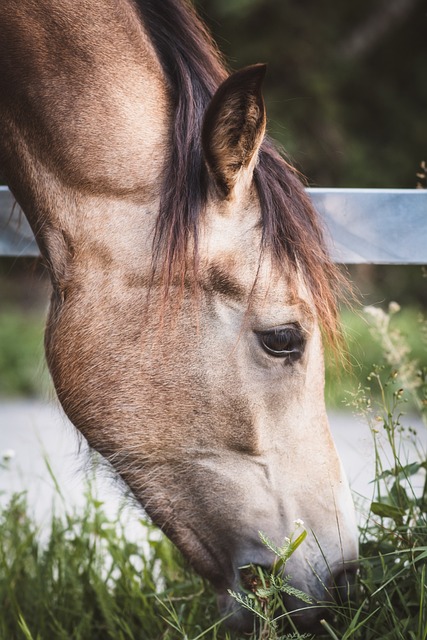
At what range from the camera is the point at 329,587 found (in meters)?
1.88

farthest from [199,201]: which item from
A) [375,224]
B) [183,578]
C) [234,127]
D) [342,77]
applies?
[342,77]

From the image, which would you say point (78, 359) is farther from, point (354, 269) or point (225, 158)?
point (354, 269)

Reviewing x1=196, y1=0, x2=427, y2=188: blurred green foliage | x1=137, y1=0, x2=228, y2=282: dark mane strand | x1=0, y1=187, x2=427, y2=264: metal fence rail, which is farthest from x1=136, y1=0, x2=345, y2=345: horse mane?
x1=196, y1=0, x2=427, y2=188: blurred green foliage

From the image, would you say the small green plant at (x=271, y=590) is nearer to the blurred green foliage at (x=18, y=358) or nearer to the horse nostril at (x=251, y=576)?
the horse nostril at (x=251, y=576)

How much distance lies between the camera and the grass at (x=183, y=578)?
73.7 inches

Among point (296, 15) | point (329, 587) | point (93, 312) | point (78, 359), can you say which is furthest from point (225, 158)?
point (296, 15)

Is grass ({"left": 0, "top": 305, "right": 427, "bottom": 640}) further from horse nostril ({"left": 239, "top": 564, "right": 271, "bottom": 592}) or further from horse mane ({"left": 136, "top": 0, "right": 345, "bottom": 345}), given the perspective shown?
horse mane ({"left": 136, "top": 0, "right": 345, "bottom": 345})

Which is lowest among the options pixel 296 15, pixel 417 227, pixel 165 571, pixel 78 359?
pixel 165 571

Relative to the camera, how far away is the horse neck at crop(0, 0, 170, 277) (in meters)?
2.01

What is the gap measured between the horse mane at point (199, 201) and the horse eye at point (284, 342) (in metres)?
0.09

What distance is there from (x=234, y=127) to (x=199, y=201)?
21 centimetres

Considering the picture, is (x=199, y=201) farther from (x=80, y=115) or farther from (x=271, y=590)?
(x=271, y=590)

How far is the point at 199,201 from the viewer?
1.96 meters

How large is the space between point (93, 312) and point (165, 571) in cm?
99
